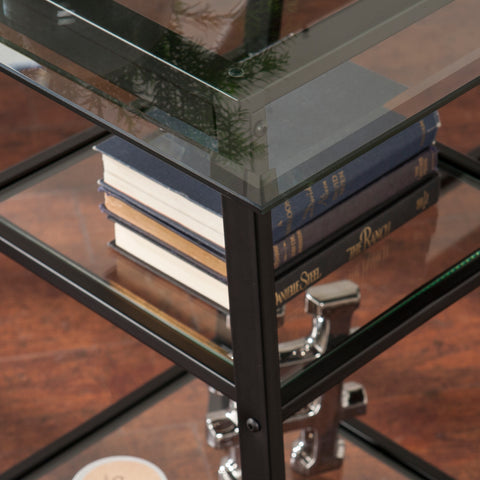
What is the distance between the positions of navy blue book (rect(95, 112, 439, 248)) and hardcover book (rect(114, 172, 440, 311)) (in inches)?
1.4

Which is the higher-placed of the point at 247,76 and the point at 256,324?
the point at 247,76

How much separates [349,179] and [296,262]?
0.09 meters

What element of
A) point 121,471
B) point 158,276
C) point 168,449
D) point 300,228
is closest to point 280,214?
point 300,228

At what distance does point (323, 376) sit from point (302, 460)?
49 centimetres

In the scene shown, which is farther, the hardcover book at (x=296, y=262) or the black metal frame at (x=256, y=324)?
the hardcover book at (x=296, y=262)

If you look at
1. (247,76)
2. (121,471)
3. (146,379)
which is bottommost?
(146,379)

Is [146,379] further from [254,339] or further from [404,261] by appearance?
[254,339]

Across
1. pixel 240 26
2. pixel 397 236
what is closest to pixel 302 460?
pixel 397 236

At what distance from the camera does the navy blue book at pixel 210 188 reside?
2.62 ft

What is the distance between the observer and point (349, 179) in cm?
86

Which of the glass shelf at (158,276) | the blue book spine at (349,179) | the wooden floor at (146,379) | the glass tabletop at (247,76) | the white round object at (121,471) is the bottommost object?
the wooden floor at (146,379)

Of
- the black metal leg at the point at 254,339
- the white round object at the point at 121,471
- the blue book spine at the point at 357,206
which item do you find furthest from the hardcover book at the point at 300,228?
the white round object at the point at 121,471

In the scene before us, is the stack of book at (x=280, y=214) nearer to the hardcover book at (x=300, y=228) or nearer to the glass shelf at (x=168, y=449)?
the hardcover book at (x=300, y=228)

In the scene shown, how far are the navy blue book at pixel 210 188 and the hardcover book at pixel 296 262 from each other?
4 centimetres
